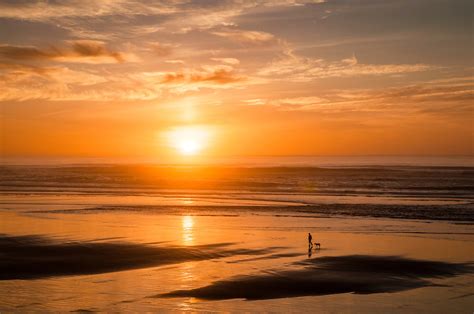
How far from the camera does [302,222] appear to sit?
3828cm

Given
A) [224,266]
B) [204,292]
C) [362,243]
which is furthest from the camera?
[362,243]

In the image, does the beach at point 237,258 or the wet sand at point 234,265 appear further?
the beach at point 237,258

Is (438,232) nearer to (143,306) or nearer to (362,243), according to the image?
(362,243)

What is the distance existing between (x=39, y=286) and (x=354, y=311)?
12300mm

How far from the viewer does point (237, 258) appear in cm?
2538

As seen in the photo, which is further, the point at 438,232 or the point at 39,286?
the point at 438,232

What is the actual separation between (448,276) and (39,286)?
17.4 meters

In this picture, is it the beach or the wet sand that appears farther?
the beach

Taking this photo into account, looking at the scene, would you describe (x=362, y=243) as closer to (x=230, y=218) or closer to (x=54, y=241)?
(x=230, y=218)

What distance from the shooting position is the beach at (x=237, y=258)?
18.4m

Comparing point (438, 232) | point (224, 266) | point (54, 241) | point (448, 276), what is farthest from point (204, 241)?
point (438, 232)

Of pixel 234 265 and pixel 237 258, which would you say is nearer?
pixel 234 265

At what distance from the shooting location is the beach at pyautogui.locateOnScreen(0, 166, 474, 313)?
1838 centimetres

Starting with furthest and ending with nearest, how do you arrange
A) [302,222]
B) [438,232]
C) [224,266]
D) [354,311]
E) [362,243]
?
[302,222] → [438,232] → [362,243] → [224,266] → [354,311]
